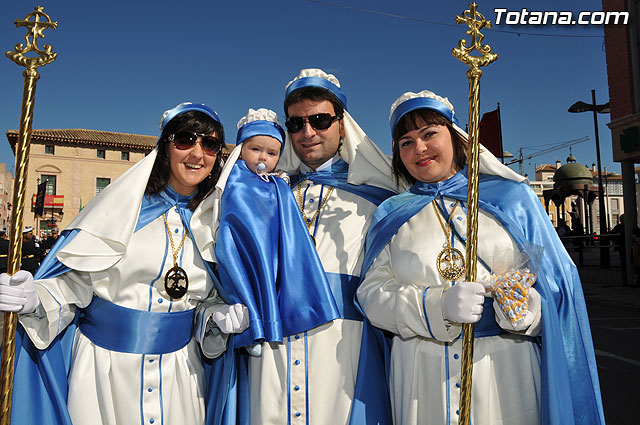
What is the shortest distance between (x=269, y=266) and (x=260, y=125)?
957mm

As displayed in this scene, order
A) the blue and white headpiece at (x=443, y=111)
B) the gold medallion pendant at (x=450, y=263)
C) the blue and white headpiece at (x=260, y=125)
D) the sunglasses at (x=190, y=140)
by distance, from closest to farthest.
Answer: the gold medallion pendant at (x=450, y=263) → the blue and white headpiece at (x=443, y=111) → the sunglasses at (x=190, y=140) → the blue and white headpiece at (x=260, y=125)

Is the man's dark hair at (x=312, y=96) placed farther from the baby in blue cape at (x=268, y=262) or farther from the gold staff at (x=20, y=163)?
the gold staff at (x=20, y=163)

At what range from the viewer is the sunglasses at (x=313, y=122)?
3053mm

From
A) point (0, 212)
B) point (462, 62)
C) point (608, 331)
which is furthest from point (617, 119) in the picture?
point (0, 212)

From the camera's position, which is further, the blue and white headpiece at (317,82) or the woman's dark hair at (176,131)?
the blue and white headpiece at (317,82)

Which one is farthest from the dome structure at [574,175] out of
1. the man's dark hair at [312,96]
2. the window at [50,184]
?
the window at [50,184]

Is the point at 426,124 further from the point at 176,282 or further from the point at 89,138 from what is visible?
the point at 89,138

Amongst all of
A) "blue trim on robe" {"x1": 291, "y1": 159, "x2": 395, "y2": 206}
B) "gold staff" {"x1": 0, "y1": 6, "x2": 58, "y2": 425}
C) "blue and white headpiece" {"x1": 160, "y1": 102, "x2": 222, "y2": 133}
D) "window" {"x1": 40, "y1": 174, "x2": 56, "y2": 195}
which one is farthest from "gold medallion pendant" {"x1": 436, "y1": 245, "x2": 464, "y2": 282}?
"window" {"x1": 40, "y1": 174, "x2": 56, "y2": 195}

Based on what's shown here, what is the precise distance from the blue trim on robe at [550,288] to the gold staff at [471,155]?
0.34m

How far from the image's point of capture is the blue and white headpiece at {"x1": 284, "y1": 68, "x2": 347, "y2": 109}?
3.12m

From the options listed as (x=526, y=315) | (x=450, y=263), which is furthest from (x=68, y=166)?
(x=526, y=315)

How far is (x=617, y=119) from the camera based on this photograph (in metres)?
12.3

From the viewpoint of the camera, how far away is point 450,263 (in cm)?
244

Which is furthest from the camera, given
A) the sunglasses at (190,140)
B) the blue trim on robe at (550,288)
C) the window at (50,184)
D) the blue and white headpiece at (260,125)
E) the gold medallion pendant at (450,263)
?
the window at (50,184)
